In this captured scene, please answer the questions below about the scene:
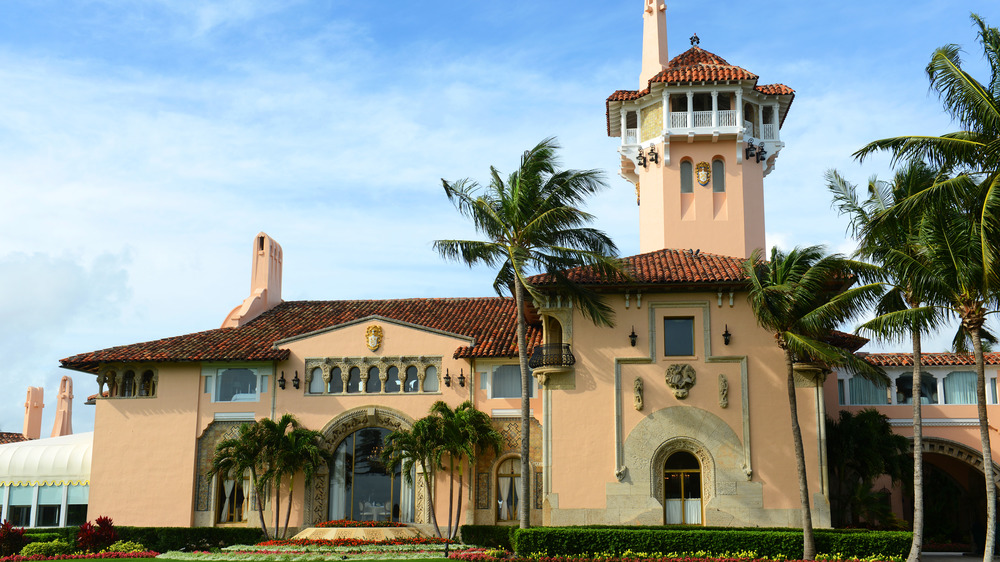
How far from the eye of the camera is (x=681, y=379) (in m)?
28.7

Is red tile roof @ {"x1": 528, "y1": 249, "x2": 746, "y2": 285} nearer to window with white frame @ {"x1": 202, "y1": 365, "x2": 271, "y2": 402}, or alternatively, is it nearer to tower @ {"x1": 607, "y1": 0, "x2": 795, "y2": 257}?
tower @ {"x1": 607, "y1": 0, "x2": 795, "y2": 257}

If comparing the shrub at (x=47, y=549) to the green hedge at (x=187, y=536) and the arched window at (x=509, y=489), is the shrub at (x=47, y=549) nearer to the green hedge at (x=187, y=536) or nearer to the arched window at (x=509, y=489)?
the green hedge at (x=187, y=536)

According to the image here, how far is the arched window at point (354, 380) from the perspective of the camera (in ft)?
120

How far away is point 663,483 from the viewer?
28.5 metres

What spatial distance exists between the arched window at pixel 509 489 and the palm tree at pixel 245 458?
852 cm

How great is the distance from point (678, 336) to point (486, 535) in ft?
34.0

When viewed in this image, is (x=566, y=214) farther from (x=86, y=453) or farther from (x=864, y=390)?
(x=86, y=453)

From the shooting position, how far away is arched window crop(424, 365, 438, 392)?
36.0m

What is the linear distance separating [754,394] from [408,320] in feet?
49.4

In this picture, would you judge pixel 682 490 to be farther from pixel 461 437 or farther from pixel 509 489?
pixel 461 437

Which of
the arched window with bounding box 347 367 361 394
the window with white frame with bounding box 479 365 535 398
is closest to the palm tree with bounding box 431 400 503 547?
the window with white frame with bounding box 479 365 535 398

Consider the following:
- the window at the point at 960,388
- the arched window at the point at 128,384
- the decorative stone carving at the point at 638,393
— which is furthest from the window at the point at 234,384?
the window at the point at 960,388

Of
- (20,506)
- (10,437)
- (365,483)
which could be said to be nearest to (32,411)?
(10,437)

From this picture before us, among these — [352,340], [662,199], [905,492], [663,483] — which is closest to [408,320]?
[352,340]
